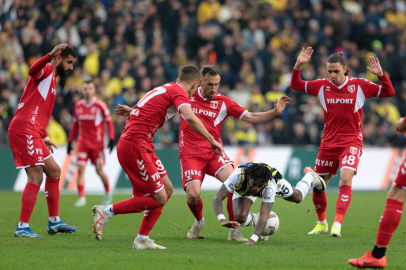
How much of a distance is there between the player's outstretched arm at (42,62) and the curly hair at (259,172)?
311 centimetres

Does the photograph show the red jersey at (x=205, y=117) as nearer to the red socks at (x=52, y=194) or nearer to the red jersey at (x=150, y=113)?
the red jersey at (x=150, y=113)

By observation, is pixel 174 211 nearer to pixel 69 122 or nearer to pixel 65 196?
pixel 65 196

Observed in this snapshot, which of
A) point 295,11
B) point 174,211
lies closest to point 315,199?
point 174,211

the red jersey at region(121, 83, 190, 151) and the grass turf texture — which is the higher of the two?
the red jersey at region(121, 83, 190, 151)

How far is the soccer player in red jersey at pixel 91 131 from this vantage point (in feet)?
43.7

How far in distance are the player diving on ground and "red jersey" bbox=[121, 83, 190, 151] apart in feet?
4.23

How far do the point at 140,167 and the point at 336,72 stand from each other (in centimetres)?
377

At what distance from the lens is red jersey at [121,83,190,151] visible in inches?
270

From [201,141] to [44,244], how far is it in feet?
9.35

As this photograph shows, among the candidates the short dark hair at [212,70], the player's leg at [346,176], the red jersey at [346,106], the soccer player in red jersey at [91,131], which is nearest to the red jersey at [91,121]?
the soccer player in red jersey at [91,131]

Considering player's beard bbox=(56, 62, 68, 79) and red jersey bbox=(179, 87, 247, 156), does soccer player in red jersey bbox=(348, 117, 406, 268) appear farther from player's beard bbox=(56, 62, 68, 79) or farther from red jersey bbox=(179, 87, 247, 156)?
player's beard bbox=(56, 62, 68, 79)

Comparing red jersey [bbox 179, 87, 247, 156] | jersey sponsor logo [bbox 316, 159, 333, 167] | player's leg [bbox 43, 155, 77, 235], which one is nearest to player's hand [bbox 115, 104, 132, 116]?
red jersey [bbox 179, 87, 247, 156]

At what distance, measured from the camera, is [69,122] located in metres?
17.4

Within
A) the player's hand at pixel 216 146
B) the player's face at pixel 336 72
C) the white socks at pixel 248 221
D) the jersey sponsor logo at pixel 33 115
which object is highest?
the player's face at pixel 336 72
